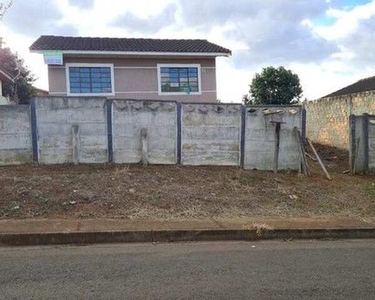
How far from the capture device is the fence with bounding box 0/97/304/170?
1100 cm

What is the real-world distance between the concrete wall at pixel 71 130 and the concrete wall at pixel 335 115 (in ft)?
35.0

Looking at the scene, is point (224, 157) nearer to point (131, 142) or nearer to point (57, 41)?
point (131, 142)

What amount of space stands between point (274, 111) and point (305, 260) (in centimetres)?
659

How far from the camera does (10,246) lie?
6320 mm

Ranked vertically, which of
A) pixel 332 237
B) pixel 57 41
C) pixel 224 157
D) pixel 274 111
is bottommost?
pixel 332 237

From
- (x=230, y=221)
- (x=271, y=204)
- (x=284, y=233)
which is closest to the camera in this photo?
(x=284, y=233)

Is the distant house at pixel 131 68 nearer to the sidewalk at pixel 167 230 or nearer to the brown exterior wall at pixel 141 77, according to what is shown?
the brown exterior wall at pixel 141 77

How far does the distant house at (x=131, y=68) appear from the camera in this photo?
66.7 ft

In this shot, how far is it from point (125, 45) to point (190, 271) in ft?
58.8

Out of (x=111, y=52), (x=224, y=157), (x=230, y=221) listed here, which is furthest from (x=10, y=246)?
(x=111, y=52)

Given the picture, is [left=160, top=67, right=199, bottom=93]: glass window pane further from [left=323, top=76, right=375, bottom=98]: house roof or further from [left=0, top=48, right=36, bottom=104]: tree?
[left=0, top=48, right=36, bottom=104]: tree

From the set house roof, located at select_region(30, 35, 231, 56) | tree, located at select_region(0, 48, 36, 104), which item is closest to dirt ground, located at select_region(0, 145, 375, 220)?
house roof, located at select_region(30, 35, 231, 56)

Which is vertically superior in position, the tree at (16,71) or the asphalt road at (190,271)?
the tree at (16,71)

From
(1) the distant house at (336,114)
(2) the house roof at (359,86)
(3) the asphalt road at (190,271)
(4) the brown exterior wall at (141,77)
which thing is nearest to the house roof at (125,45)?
(4) the brown exterior wall at (141,77)
